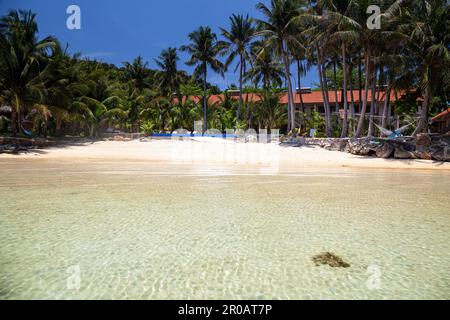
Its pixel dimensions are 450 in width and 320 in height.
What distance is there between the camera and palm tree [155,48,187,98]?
3881 centimetres

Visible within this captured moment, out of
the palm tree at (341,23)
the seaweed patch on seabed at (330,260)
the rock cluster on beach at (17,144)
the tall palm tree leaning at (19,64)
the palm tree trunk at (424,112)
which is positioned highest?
the palm tree at (341,23)

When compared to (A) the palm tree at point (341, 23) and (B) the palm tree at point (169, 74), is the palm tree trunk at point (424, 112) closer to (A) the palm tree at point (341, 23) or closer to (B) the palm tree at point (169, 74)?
(A) the palm tree at point (341, 23)

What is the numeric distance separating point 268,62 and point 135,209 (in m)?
30.5

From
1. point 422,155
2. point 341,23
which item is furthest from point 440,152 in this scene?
point 341,23

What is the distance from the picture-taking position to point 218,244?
3988mm

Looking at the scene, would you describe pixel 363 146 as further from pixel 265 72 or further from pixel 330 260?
pixel 265 72

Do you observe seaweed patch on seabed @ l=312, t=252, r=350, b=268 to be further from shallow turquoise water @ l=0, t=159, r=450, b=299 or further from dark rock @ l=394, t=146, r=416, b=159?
dark rock @ l=394, t=146, r=416, b=159

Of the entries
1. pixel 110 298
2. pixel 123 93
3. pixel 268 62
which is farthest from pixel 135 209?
pixel 268 62

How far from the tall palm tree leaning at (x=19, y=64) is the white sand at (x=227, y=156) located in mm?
3474

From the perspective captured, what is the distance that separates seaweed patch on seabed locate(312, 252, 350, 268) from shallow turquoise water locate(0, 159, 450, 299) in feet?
0.30

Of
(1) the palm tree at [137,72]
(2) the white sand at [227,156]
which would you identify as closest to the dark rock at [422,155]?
(2) the white sand at [227,156]

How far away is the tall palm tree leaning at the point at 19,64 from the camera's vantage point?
57.0 ft

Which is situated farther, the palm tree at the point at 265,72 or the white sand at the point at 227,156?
the palm tree at the point at 265,72
